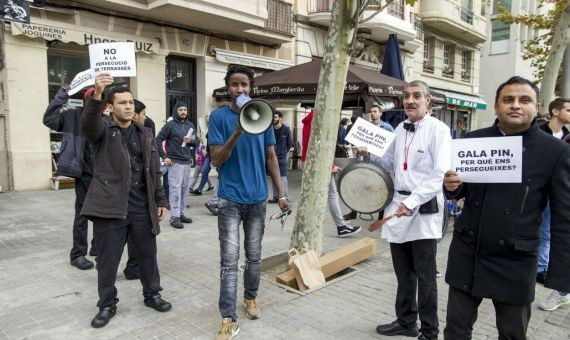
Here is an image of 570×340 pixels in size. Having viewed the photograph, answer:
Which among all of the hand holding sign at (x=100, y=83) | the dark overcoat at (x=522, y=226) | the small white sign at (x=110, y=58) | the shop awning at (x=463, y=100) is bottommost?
the dark overcoat at (x=522, y=226)

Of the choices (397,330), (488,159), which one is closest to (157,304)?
(397,330)

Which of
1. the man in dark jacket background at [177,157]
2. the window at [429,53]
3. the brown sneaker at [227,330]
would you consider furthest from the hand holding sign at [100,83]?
the window at [429,53]

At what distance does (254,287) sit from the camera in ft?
12.1

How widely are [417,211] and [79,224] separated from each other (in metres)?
3.68

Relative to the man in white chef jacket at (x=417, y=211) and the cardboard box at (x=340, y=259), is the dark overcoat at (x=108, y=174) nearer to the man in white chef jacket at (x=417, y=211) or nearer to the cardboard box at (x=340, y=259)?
the cardboard box at (x=340, y=259)

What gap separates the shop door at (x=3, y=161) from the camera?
9.54 meters

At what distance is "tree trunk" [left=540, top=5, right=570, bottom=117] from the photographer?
9031mm

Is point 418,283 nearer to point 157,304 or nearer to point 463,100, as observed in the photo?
point 157,304

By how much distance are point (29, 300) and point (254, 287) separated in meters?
2.09

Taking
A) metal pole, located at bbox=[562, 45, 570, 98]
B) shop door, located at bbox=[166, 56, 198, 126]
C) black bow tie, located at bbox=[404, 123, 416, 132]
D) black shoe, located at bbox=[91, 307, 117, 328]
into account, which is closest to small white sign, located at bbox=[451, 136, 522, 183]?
black bow tie, located at bbox=[404, 123, 416, 132]

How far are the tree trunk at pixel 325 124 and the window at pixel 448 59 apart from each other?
21075mm

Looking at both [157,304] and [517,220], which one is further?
[157,304]

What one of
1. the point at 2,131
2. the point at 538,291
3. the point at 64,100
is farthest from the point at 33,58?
the point at 538,291

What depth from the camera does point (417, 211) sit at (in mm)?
3240
